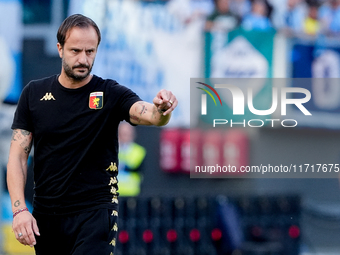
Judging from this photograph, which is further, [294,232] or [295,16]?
[295,16]

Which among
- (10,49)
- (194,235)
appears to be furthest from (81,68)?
(10,49)

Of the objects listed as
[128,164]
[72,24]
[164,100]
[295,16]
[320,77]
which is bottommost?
[128,164]

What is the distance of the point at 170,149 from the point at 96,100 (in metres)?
6.66

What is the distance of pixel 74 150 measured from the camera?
3.03m

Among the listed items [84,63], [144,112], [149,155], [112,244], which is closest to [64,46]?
[84,63]

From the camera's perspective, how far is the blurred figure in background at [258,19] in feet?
32.3

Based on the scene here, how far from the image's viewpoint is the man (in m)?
3.00

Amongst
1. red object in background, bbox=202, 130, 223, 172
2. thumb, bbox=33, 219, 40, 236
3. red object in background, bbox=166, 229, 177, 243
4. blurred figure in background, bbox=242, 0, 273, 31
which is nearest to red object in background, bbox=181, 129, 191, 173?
red object in background, bbox=202, 130, 223, 172

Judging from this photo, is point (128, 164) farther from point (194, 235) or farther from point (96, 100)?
point (96, 100)

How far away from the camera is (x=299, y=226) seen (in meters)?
9.13

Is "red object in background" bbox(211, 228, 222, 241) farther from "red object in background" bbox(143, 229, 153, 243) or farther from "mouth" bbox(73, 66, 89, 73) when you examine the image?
"mouth" bbox(73, 66, 89, 73)

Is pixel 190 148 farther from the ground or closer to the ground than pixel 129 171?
farther from the ground

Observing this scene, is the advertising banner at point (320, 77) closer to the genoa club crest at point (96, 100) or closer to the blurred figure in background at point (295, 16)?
the blurred figure in background at point (295, 16)

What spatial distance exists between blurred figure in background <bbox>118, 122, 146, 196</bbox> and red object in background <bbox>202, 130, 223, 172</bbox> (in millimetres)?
1164
